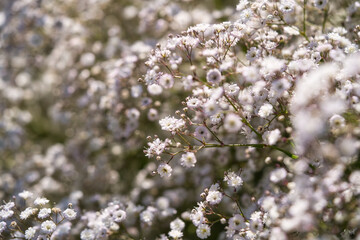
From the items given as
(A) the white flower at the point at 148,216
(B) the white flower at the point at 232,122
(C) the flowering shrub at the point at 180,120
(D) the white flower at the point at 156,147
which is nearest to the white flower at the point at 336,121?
(C) the flowering shrub at the point at 180,120

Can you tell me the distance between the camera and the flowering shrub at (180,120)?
7.89ft

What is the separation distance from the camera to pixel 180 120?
2.94 meters

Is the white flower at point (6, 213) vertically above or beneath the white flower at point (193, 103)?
above

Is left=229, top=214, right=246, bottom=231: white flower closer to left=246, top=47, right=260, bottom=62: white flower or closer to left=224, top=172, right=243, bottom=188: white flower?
left=224, top=172, right=243, bottom=188: white flower

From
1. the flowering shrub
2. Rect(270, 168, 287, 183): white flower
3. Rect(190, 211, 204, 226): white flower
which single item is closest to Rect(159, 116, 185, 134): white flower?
the flowering shrub

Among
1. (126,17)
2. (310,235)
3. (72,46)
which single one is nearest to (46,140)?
(72,46)

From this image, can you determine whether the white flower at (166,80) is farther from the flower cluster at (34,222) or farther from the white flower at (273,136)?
the flower cluster at (34,222)

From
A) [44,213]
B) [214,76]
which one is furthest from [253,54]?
[44,213]

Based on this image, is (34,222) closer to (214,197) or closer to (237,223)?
(214,197)

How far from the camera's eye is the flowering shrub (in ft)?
7.89

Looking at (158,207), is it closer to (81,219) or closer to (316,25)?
(81,219)

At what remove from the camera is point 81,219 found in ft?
11.8

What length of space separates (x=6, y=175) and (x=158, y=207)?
248cm

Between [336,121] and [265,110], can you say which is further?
[265,110]
